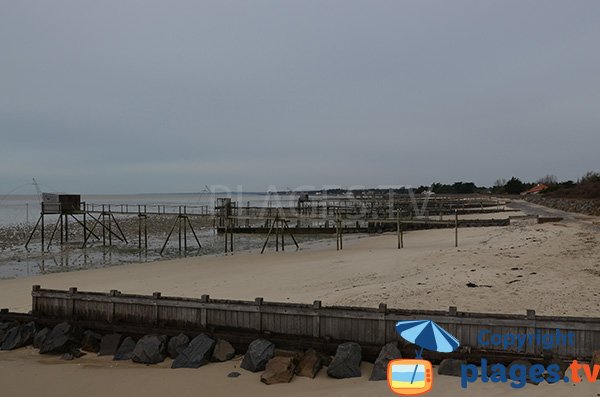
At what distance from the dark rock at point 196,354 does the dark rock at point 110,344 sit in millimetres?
1958

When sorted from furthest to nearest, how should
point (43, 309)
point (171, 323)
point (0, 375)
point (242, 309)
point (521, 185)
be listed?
point (521, 185) < point (43, 309) < point (171, 323) < point (242, 309) < point (0, 375)

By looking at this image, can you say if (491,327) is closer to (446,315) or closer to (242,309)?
(446,315)

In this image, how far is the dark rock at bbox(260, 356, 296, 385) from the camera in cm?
779

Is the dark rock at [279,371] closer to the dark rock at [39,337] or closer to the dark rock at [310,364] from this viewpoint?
the dark rock at [310,364]

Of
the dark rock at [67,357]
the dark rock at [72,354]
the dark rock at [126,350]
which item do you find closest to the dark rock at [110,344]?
the dark rock at [126,350]

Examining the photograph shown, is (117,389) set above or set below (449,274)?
below

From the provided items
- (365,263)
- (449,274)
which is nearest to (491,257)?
(449,274)

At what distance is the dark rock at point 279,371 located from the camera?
25.5 feet

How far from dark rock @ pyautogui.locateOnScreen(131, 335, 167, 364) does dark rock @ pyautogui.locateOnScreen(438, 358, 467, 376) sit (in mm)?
5912

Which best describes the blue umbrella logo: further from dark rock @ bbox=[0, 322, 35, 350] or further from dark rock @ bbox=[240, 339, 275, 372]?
dark rock @ bbox=[0, 322, 35, 350]

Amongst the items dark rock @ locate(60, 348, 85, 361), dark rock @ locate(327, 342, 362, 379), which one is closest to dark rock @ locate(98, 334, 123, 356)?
dark rock @ locate(60, 348, 85, 361)

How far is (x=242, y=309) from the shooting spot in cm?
953

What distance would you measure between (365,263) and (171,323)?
1170 centimetres

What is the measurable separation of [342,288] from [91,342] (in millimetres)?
7748
